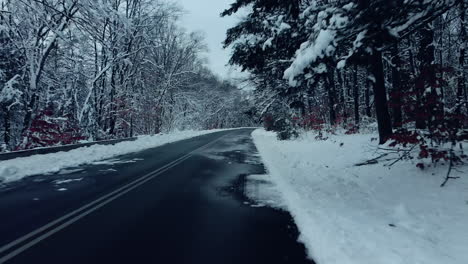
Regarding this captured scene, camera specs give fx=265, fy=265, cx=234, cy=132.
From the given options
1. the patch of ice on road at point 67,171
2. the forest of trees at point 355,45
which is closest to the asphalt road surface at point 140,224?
the patch of ice on road at point 67,171

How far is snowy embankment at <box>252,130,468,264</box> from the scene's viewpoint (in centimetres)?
329

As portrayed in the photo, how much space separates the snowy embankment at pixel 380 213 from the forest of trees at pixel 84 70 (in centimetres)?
731

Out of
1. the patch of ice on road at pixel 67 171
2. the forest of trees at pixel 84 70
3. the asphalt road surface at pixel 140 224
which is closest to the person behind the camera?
the asphalt road surface at pixel 140 224

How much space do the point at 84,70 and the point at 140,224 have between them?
20001 millimetres

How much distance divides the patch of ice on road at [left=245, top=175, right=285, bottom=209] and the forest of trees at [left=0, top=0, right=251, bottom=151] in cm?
606

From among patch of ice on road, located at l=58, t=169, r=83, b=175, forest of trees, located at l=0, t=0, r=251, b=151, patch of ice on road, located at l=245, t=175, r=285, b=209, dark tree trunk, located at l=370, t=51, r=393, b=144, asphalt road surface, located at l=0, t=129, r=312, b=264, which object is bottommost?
patch of ice on road, located at l=245, t=175, r=285, b=209

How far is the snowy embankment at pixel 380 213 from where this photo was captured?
329 cm

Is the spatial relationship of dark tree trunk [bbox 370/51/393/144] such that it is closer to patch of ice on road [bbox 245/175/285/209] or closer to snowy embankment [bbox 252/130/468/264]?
snowy embankment [bbox 252/130/468/264]

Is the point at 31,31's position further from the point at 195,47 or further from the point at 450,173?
the point at 195,47

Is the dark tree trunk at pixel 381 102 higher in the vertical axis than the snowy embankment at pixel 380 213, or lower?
higher

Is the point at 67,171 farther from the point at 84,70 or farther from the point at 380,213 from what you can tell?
the point at 84,70

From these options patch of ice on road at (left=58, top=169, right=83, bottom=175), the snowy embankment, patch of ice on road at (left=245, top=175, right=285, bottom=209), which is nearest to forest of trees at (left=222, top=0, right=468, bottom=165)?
the snowy embankment

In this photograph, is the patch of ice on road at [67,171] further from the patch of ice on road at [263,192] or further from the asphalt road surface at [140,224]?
the patch of ice on road at [263,192]

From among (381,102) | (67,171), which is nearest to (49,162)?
(67,171)
